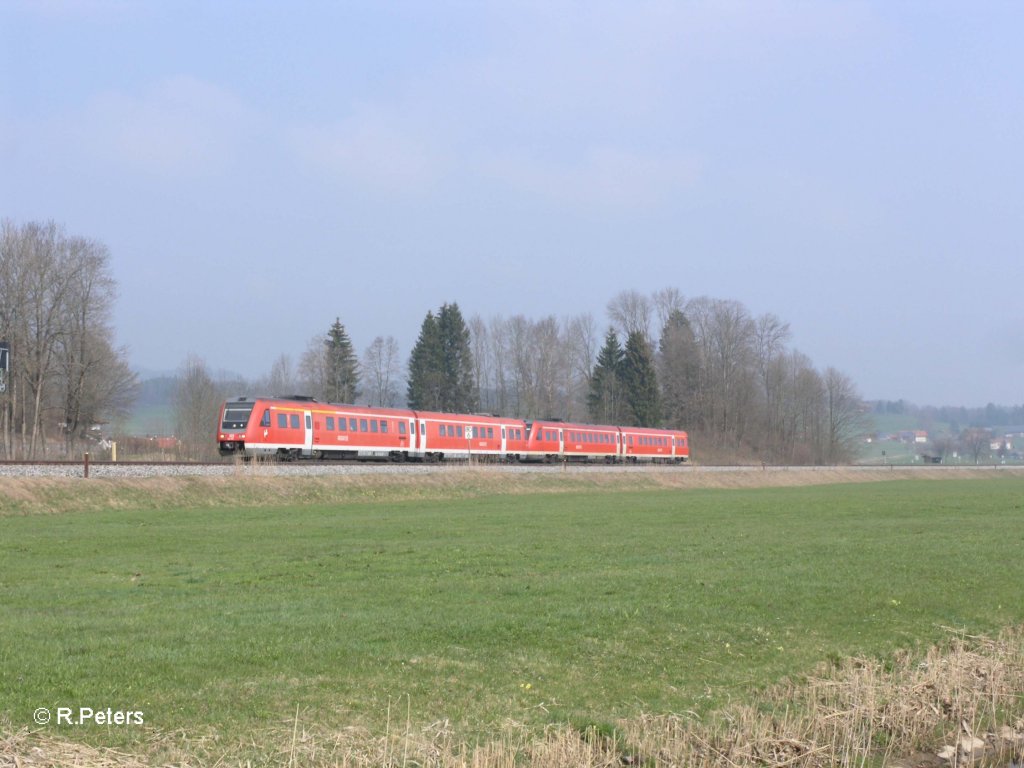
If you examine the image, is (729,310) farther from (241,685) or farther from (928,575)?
(241,685)

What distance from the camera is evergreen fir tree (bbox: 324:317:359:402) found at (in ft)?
311

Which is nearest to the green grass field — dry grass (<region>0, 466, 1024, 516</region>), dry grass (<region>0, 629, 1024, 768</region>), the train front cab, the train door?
dry grass (<region>0, 629, 1024, 768</region>)

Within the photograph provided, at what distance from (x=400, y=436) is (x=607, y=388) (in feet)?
185

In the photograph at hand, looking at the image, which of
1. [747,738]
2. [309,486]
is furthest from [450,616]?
[309,486]

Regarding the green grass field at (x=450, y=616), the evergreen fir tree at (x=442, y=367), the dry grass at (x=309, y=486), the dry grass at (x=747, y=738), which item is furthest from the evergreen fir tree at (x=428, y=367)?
the dry grass at (x=747, y=738)

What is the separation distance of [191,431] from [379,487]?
44.6 m

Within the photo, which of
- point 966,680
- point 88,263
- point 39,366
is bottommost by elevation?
point 966,680

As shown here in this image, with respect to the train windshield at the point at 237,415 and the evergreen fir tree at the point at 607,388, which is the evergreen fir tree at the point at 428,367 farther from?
the train windshield at the point at 237,415

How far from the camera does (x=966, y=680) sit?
34.7 ft

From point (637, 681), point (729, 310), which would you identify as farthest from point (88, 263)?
point (729, 310)

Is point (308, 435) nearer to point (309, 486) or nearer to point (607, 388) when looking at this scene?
point (309, 486)

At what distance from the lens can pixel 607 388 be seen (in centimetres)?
10550

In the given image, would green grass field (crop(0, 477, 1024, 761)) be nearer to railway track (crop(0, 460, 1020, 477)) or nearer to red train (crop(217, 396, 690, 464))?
railway track (crop(0, 460, 1020, 477))

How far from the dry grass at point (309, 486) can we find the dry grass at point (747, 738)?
77.4 feet
